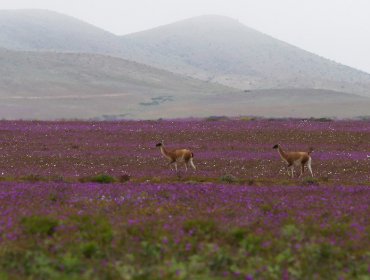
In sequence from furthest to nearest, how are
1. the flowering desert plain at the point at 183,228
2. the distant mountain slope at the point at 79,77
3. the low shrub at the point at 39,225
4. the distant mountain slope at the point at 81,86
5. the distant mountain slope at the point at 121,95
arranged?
the distant mountain slope at the point at 79,77 < the distant mountain slope at the point at 81,86 < the distant mountain slope at the point at 121,95 < the low shrub at the point at 39,225 < the flowering desert plain at the point at 183,228

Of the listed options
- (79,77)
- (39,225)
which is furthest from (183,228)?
(79,77)

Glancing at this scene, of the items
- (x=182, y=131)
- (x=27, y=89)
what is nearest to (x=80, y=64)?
(x=27, y=89)

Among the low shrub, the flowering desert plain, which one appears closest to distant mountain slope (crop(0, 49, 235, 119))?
the flowering desert plain

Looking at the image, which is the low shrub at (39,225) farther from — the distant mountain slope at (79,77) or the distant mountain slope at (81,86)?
the distant mountain slope at (79,77)

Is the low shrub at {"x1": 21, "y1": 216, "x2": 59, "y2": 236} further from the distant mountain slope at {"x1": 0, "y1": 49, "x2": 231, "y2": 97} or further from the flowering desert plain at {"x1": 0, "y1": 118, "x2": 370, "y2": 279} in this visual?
the distant mountain slope at {"x1": 0, "y1": 49, "x2": 231, "y2": 97}

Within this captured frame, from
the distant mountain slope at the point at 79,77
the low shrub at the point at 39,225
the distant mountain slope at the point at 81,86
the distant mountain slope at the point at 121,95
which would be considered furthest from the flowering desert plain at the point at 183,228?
the distant mountain slope at the point at 79,77

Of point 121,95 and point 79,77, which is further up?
point 79,77

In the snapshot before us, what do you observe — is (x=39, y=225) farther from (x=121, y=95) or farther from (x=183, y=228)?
(x=121, y=95)

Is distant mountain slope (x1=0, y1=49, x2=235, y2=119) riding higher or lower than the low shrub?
higher

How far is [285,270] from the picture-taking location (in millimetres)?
9141

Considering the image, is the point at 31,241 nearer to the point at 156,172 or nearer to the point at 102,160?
the point at 156,172

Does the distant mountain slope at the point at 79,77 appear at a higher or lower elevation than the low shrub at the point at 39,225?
higher

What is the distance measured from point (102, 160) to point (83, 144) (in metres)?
6.35

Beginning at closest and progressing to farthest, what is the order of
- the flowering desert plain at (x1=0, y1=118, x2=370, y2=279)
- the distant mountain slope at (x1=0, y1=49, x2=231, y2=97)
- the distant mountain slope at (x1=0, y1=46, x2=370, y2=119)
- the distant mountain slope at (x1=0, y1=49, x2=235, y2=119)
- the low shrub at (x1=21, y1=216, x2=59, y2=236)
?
the flowering desert plain at (x1=0, y1=118, x2=370, y2=279), the low shrub at (x1=21, y1=216, x2=59, y2=236), the distant mountain slope at (x1=0, y1=46, x2=370, y2=119), the distant mountain slope at (x1=0, y1=49, x2=235, y2=119), the distant mountain slope at (x1=0, y1=49, x2=231, y2=97)
